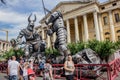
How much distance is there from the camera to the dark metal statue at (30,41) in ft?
40.8

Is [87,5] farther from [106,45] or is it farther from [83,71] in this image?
[83,71]

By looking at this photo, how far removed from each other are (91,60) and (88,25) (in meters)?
47.0

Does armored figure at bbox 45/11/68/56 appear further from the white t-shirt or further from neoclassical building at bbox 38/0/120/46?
neoclassical building at bbox 38/0/120/46

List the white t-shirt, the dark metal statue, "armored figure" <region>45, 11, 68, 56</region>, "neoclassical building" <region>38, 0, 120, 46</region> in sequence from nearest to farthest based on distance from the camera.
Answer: the white t-shirt → "armored figure" <region>45, 11, 68, 56</region> → the dark metal statue → "neoclassical building" <region>38, 0, 120, 46</region>

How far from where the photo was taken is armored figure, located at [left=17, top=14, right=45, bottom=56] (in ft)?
40.9

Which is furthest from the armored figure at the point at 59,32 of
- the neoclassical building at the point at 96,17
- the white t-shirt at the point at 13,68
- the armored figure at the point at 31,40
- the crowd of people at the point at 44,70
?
the neoclassical building at the point at 96,17

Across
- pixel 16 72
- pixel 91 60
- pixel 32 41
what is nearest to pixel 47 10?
pixel 32 41

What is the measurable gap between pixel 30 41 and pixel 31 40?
10 cm

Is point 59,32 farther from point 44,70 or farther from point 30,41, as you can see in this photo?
point 44,70

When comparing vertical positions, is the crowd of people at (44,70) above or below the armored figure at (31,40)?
below

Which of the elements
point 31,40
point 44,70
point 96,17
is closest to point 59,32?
point 31,40

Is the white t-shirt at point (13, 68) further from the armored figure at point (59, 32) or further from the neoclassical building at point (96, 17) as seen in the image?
the neoclassical building at point (96, 17)

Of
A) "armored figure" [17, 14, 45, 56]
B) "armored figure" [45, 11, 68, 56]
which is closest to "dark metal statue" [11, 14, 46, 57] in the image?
"armored figure" [17, 14, 45, 56]

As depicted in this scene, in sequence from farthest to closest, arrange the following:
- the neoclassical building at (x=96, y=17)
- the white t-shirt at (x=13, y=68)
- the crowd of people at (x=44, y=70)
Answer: the neoclassical building at (x=96, y=17)
the white t-shirt at (x=13, y=68)
the crowd of people at (x=44, y=70)
